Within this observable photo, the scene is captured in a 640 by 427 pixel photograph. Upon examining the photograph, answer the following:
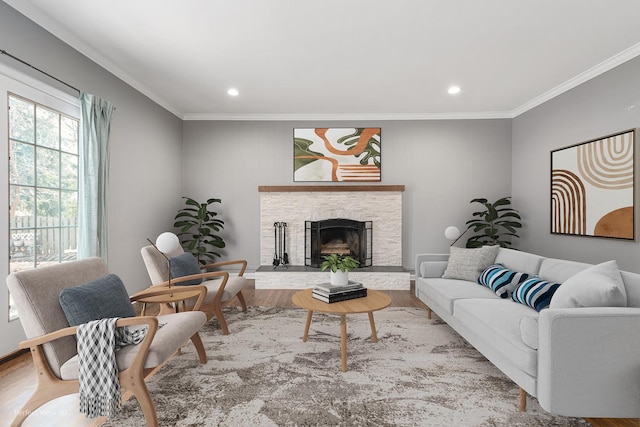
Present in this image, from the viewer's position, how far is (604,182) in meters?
3.46

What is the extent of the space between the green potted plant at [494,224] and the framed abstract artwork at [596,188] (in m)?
0.68

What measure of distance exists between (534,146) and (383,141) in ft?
7.14

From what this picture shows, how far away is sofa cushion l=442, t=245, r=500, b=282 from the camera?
3.28 m

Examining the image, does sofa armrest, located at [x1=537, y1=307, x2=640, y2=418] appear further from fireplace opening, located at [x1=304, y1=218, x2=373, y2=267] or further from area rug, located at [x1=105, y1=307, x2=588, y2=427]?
fireplace opening, located at [x1=304, y1=218, x2=373, y2=267]

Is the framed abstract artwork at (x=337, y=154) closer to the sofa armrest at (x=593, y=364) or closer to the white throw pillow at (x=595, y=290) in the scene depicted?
the white throw pillow at (x=595, y=290)

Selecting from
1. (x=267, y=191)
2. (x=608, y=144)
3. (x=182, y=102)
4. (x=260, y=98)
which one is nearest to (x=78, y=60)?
(x=182, y=102)

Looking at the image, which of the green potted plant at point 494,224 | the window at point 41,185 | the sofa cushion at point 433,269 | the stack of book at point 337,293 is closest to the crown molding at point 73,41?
the window at point 41,185

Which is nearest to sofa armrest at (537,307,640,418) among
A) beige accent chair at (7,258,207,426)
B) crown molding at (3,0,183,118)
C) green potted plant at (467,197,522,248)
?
beige accent chair at (7,258,207,426)

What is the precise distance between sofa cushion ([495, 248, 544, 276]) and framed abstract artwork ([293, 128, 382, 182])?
2.42m

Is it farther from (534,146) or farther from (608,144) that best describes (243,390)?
(534,146)

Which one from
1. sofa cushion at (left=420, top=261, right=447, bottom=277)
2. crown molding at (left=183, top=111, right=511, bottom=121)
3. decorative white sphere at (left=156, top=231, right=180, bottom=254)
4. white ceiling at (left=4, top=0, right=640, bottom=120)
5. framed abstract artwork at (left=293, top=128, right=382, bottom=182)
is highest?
white ceiling at (left=4, top=0, right=640, bottom=120)

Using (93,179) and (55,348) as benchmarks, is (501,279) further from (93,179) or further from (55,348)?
(93,179)

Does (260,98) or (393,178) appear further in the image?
(393,178)

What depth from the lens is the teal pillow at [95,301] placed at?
1714 millimetres
